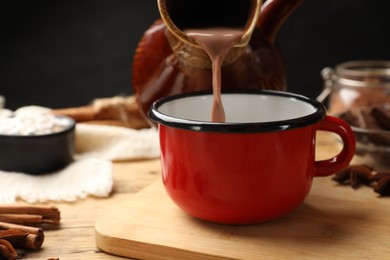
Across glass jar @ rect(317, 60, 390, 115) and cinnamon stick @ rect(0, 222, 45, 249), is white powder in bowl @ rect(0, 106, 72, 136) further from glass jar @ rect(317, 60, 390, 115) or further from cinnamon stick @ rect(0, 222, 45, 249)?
glass jar @ rect(317, 60, 390, 115)

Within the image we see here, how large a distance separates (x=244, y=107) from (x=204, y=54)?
4.4 inches

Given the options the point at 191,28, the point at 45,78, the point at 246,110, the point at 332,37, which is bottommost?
the point at 45,78

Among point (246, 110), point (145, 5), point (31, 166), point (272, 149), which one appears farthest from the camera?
point (145, 5)

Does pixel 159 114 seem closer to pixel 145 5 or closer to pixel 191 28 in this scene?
pixel 191 28

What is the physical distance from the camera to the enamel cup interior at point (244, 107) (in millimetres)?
912

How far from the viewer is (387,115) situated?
1.13 meters

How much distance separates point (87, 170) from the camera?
1080 mm

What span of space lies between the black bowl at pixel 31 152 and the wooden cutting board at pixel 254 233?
0.76 ft

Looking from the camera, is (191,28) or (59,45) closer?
(191,28)

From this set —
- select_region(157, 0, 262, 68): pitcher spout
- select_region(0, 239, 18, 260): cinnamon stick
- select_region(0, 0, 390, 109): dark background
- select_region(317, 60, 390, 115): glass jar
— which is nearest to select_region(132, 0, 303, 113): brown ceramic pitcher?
select_region(157, 0, 262, 68): pitcher spout

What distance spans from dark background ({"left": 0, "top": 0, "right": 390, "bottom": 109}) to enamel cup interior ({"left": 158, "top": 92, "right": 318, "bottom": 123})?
1.42 metres

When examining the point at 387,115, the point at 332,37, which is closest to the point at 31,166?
the point at 387,115

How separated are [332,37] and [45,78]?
3.75 ft

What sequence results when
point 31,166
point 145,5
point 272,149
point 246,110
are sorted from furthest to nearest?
point 145,5, point 31,166, point 246,110, point 272,149
